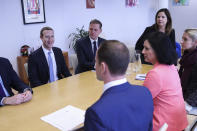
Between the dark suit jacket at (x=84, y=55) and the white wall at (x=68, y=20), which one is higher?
the white wall at (x=68, y=20)

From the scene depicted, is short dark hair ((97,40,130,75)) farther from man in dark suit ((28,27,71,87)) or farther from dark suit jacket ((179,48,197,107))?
man in dark suit ((28,27,71,87))

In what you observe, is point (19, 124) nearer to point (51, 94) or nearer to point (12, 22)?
point (51, 94)

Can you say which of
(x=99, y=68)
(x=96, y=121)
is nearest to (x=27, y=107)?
(x=99, y=68)

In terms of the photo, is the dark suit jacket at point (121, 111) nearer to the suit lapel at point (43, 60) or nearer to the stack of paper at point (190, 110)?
the stack of paper at point (190, 110)

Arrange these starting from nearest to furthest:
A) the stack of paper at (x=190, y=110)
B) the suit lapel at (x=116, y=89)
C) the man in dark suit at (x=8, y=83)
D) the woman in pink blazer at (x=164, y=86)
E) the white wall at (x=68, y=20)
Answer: the suit lapel at (x=116, y=89) < the woman in pink blazer at (x=164, y=86) < the man in dark suit at (x=8, y=83) < the stack of paper at (x=190, y=110) < the white wall at (x=68, y=20)

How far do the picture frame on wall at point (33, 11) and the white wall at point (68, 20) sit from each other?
0.30 feet

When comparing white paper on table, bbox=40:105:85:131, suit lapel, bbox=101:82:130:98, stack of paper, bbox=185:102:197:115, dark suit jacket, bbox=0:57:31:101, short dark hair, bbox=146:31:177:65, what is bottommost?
stack of paper, bbox=185:102:197:115

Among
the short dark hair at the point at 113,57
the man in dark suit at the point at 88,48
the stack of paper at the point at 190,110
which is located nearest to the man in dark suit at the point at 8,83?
the short dark hair at the point at 113,57

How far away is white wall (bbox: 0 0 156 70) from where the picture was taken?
4422mm

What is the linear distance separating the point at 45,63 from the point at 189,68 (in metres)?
1.70

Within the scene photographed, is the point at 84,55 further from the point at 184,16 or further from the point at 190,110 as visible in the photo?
the point at 184,16

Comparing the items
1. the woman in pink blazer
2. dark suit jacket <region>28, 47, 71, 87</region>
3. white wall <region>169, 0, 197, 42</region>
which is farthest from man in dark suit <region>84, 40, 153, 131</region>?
white wall <region>169, 0, 197, 42</region>

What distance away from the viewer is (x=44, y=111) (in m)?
1.71

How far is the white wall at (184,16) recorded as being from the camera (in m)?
6.86
